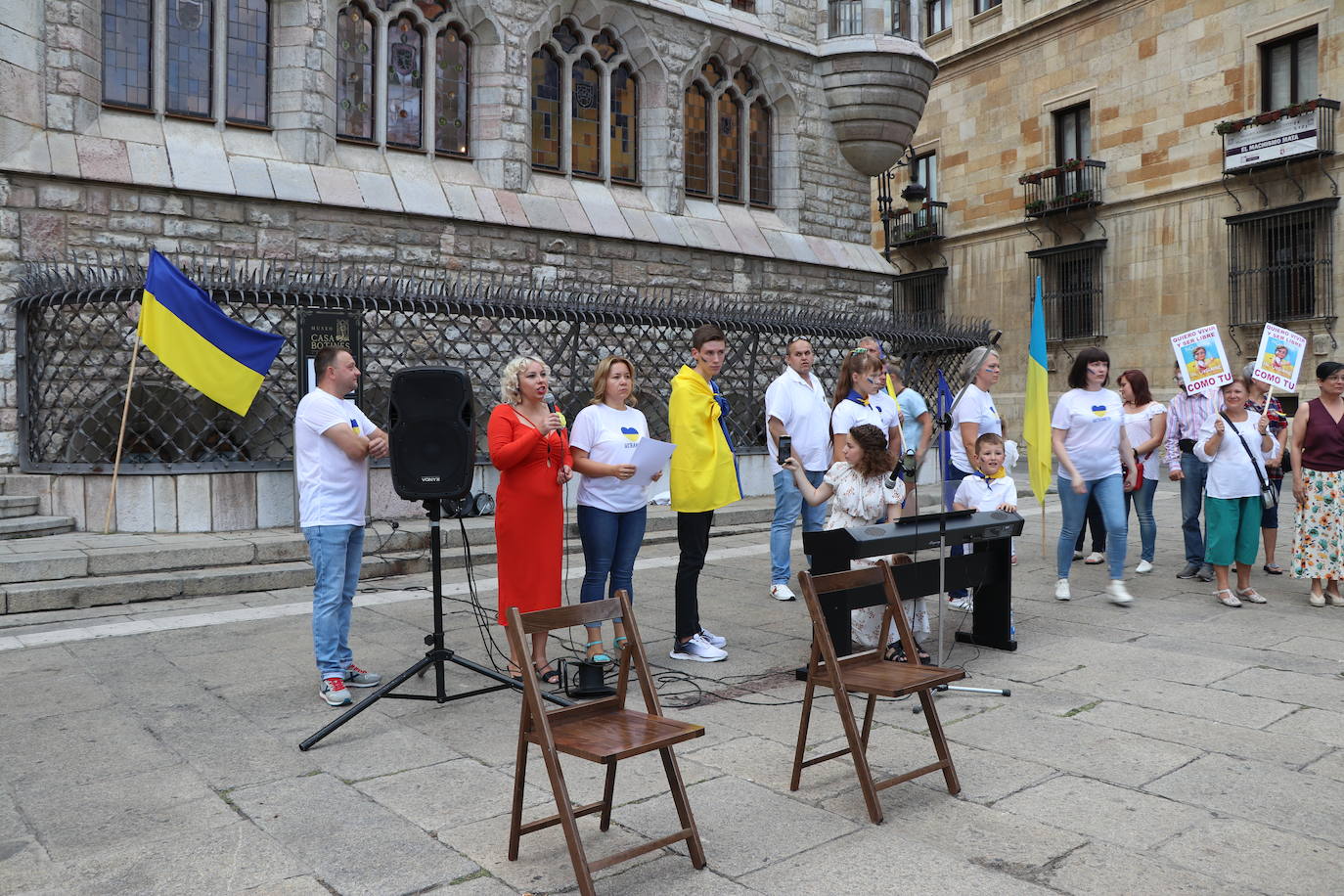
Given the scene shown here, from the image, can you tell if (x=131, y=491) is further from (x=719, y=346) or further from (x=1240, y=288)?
(x=1240, y=288)

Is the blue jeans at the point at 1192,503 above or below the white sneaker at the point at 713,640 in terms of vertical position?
above

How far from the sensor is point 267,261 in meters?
12.8

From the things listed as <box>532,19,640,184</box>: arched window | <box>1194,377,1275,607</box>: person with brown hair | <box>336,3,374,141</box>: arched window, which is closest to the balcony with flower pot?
<box>532,19,640,184</box>: arched window

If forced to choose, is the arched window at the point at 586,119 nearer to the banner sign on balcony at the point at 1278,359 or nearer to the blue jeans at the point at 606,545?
the banner sign on balcony at the point at 1278,359

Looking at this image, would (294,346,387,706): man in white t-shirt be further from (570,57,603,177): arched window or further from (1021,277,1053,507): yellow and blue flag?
(570,57,603,177): arched window

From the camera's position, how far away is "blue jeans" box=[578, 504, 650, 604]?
5660 millimetres

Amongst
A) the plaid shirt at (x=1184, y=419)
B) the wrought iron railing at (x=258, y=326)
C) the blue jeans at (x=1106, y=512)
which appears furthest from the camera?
the wrought iron railing at (x=258, y=326)

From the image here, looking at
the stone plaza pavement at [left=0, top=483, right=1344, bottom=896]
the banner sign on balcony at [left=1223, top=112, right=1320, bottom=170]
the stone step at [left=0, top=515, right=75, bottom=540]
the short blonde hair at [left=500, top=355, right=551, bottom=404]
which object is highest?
the banner sign on balcony at [left=1223, top=112, right=1320, bottom=170]

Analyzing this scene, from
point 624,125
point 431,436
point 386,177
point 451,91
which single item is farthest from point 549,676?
point 624,125

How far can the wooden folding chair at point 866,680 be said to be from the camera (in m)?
3.62

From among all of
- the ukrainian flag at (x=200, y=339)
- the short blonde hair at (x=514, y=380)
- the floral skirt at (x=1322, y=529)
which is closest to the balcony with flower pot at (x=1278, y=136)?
the floral skirt at (x=1322, y=529)

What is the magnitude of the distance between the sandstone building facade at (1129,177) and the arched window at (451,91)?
10644mm

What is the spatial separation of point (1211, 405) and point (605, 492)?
544 cm

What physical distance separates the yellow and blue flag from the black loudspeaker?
3.85 m
